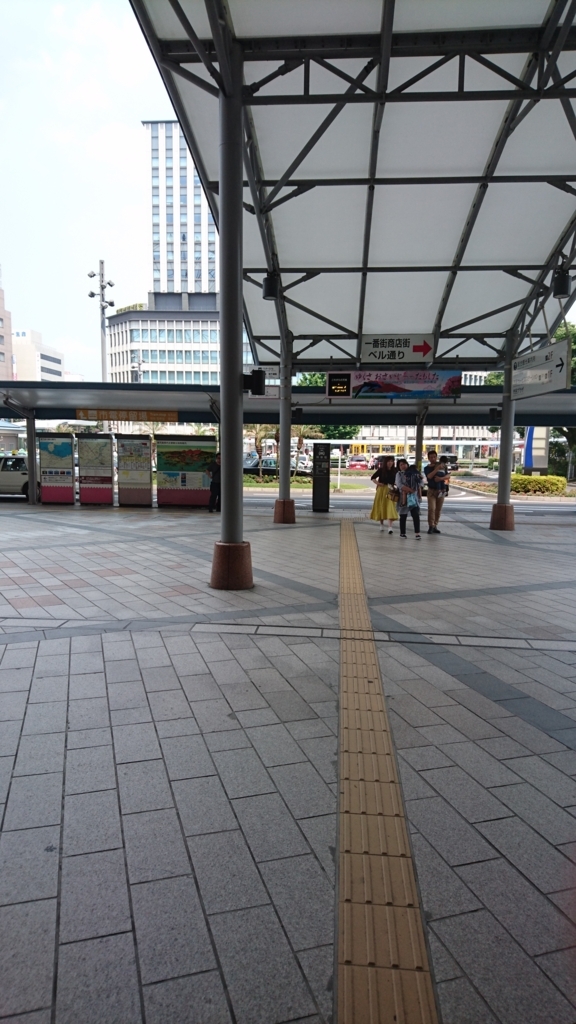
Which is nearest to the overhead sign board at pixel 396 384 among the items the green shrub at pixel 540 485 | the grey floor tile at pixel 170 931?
the grey floor tile at pixel 170 931

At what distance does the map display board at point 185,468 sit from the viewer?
720 inches

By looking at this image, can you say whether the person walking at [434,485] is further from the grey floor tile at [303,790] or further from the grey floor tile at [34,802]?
the grey floor tile at [34,802]

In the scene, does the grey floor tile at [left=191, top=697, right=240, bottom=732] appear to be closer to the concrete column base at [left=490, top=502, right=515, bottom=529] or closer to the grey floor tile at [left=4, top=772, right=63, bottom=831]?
the grey floor tile at [left=4, top=772, right=63, bottom=831]

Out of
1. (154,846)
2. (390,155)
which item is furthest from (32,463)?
(154,846)

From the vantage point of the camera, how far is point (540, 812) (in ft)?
8.72

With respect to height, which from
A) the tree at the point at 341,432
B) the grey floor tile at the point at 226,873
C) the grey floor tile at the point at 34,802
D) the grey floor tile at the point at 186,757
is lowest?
the grey floor tile at the point at 226,873

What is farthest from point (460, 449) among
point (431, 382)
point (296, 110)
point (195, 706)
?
point (195, 706)

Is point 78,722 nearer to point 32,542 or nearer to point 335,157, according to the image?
point 32,542

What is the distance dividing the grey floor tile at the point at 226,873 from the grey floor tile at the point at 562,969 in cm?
91

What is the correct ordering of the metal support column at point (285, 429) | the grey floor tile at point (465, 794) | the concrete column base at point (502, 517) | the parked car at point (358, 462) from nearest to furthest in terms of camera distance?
the grey floor tile at point (465, 794) < the concrete column base at point (502, 517) < the metal support column at point (285, 429) < the parked car at point (358, 462)

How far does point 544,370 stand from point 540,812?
908 cm

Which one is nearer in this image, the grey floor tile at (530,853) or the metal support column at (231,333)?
the grey floor tile at (530,853)

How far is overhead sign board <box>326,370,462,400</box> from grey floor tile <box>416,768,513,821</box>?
37.2ft

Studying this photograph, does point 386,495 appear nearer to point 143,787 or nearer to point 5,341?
point 143,787
